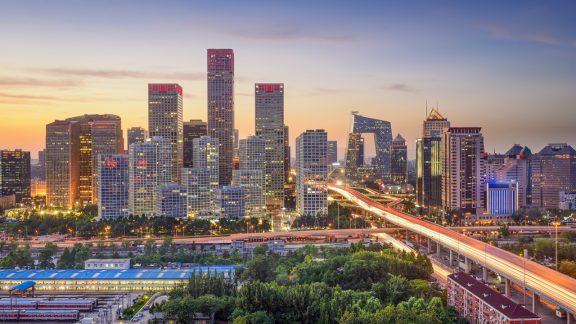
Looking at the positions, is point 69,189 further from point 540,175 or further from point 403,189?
point 540,175

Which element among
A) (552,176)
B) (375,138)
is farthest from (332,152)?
(552,176)

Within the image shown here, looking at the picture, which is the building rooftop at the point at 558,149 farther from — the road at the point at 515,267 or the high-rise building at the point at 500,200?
the road at the point at 515,267

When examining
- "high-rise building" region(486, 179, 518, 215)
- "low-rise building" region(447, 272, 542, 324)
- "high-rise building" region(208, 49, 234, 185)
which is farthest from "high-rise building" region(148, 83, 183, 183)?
"low-rise building" region(447, 272, 542, 324)

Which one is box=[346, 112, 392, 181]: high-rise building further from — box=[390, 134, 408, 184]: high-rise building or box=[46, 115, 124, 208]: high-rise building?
box=[46, 115, 124, 208]: high-rise building

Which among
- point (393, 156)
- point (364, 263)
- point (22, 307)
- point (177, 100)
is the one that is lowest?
point (22, 307)

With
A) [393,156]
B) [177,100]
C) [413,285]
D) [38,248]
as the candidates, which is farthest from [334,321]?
[393,156]

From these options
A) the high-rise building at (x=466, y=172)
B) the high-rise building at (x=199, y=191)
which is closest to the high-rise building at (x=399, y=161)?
the high-rise building at (x=466, y=172)
